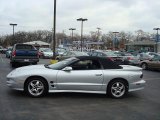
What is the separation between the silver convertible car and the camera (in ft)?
31.0

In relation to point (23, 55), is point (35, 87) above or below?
below

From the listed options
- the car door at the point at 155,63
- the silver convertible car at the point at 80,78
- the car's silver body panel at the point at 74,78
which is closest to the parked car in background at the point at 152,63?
the car door at the point at 155,63

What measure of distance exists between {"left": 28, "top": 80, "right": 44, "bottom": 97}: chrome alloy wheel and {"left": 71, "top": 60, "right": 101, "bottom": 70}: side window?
116cm

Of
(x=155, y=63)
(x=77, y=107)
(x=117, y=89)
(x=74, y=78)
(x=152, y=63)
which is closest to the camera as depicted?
(x=77, y=107)

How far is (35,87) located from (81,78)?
1.42m

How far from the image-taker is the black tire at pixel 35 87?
9414 mm

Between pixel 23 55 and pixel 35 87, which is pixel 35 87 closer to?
pixel 35 87

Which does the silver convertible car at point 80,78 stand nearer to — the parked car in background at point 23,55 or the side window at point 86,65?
the side window at point 86,65

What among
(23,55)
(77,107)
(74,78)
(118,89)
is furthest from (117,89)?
(23,55)

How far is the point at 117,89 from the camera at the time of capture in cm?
991

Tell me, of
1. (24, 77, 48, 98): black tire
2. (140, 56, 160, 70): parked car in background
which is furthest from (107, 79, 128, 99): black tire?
(140, 56, 160, 70): parked car in background

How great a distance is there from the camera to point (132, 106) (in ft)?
28.4

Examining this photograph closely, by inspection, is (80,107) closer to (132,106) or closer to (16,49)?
(132,106)

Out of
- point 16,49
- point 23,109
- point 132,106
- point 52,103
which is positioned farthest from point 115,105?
point 16,49
